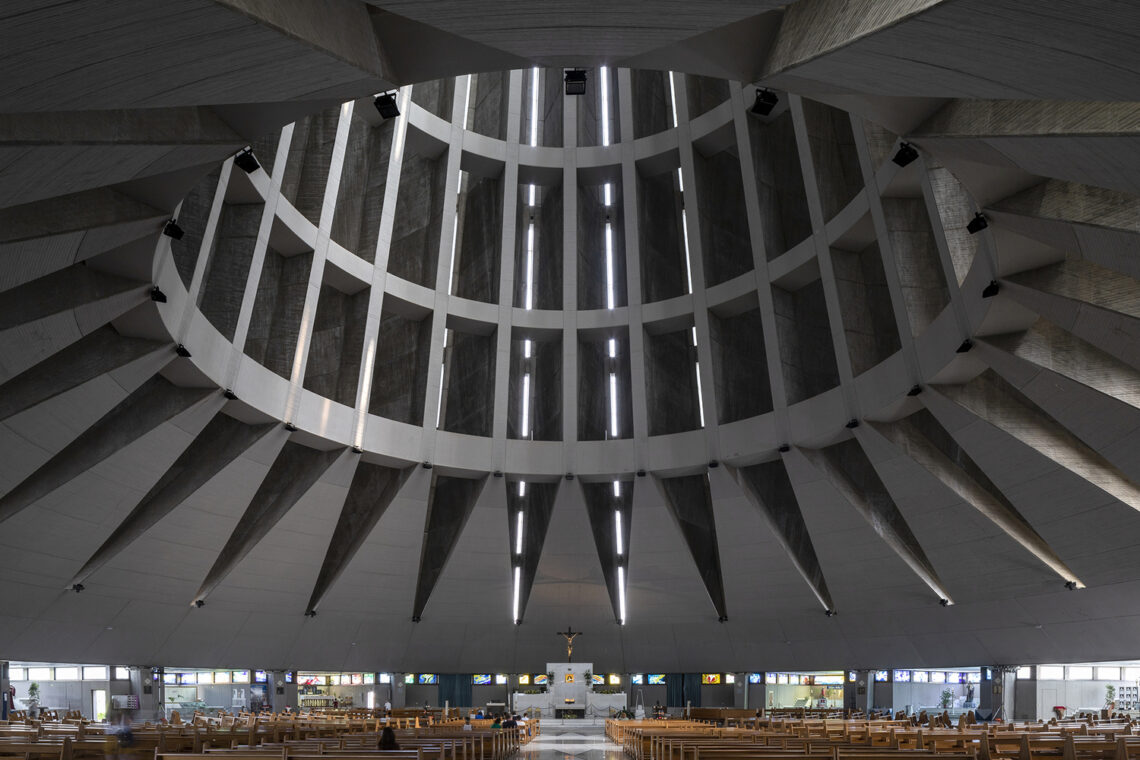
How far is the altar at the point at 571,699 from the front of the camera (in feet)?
102

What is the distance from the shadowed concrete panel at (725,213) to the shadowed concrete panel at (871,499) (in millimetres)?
6243

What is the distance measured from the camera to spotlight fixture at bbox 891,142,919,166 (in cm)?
1756

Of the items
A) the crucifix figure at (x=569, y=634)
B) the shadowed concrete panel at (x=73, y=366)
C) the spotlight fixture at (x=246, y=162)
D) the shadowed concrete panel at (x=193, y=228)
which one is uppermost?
the spotlight fixture at (x=246, y=162)

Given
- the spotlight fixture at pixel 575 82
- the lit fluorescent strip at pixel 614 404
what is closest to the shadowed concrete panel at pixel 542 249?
the lit fluorescent strip at pixel 614 404

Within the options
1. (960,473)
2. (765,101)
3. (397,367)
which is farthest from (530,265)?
(960,473)

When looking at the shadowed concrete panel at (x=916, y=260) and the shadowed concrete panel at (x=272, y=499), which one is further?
the shadowed concrete panel at (x=272, y=499)

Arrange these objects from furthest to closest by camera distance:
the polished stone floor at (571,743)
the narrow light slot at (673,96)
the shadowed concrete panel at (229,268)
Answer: the narrow light slot at (673,96) < the shadowed concrete panel at (229,268) < the polished stone floor at (571,743)

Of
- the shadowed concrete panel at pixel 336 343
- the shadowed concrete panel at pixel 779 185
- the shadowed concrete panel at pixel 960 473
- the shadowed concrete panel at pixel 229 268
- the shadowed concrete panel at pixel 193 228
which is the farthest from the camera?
the shadowed concrete panel at pixel 336 343

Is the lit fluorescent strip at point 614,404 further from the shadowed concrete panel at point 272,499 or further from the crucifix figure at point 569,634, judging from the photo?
the shadowed concrete panel at point 272,499

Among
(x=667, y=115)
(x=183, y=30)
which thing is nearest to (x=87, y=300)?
(x=183, y=30)

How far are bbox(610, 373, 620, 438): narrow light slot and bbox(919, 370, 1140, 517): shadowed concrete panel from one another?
12.3 meters

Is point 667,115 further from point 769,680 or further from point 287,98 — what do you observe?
point 287,98

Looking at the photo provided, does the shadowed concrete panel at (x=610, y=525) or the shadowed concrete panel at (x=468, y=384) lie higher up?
the shadowed concrete panel at (x=468, y=384)

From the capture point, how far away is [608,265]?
31.0 m
